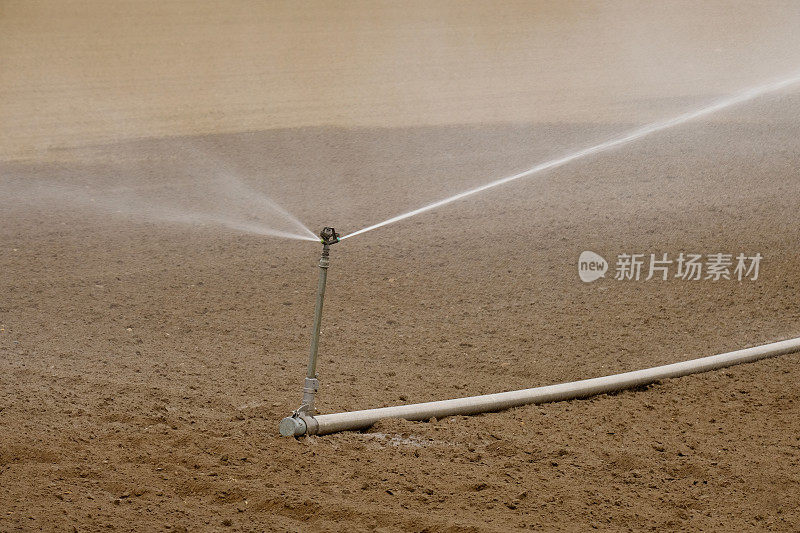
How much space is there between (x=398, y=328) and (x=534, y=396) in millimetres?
1297

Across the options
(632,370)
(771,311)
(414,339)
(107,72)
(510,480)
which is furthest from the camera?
(107,72)

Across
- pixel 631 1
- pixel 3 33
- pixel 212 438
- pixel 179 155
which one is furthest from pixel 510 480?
pixel 631 1

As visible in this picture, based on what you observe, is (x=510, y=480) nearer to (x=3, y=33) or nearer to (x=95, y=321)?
(x=95, y=321)

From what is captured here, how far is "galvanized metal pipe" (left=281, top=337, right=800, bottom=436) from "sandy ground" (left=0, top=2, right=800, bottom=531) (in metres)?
0.05

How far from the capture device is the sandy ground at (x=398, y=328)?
3582 mm

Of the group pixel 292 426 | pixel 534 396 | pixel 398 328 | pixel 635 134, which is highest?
pixel 635 134

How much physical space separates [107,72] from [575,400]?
11.3m

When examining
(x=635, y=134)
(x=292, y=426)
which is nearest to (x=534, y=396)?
(x=292, y=426)

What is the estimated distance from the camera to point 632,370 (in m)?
4.97

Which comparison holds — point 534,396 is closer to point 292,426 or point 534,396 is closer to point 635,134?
point 292,426

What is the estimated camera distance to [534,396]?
4418 mm

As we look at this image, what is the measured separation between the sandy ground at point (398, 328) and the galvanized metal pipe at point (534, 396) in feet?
0.18

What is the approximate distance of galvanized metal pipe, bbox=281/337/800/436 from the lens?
4.01 metres

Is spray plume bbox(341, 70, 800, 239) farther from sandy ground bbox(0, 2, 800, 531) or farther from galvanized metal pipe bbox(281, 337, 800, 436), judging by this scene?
galvanized metal pipe bbox(281, 337, 800, 436)
